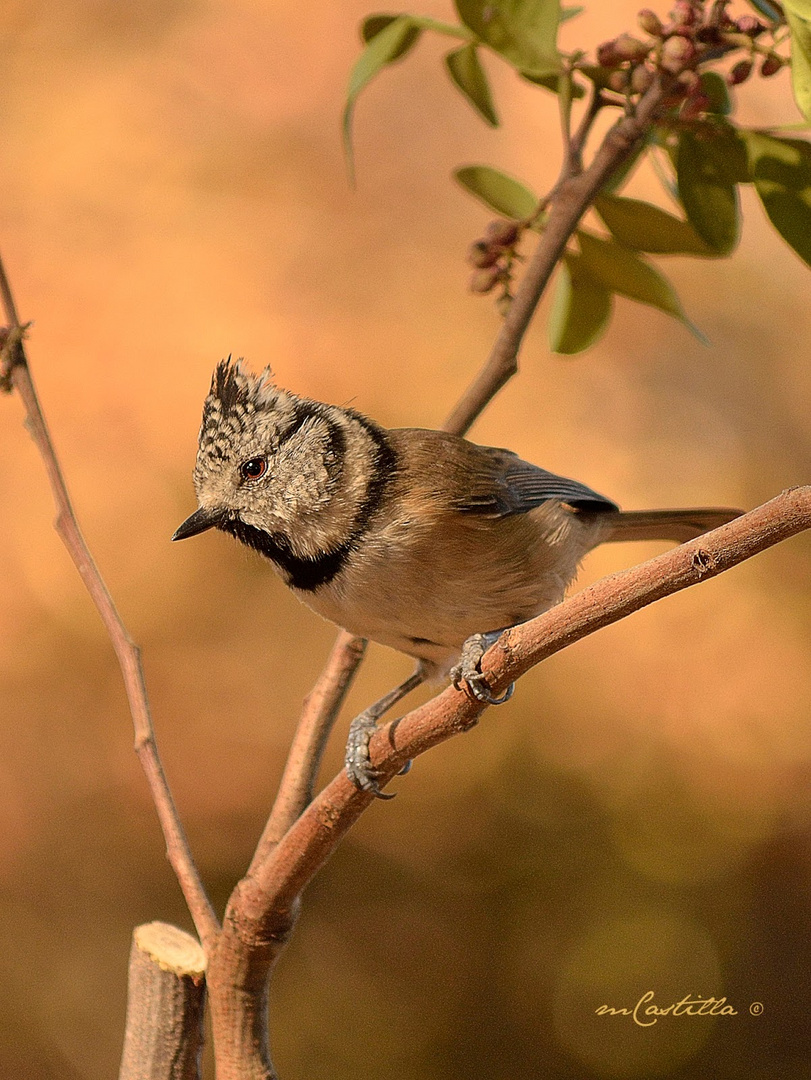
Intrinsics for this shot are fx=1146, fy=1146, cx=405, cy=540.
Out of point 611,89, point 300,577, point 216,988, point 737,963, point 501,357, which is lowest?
point 216,988

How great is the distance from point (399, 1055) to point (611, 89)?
215 cm

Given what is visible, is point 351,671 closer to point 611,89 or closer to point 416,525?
point 416,525

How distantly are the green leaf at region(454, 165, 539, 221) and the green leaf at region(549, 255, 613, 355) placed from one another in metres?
0.10

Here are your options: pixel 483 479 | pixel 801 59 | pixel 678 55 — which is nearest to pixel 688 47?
pixel 678 55

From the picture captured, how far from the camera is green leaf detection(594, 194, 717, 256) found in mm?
1681

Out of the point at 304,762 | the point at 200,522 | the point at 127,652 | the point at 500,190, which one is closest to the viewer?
the point at 127,652

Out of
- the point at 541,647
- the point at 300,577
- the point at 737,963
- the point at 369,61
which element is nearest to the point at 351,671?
the point at 300,577

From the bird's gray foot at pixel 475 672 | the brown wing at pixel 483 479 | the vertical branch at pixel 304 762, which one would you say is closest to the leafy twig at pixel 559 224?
the brown wing at pixel 483 479

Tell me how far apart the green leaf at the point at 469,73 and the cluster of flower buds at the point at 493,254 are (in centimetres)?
21

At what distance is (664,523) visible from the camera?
2.01 meters

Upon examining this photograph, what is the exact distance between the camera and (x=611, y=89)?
5.24ft

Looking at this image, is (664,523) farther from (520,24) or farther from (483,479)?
(520,24)

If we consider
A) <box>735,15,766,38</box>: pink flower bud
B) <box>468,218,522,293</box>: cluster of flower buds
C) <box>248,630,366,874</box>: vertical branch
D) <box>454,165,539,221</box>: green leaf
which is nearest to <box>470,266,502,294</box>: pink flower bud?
<box>468,218,522,293</box>: cluster of flower buds

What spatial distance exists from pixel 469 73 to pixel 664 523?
0.82 metres
